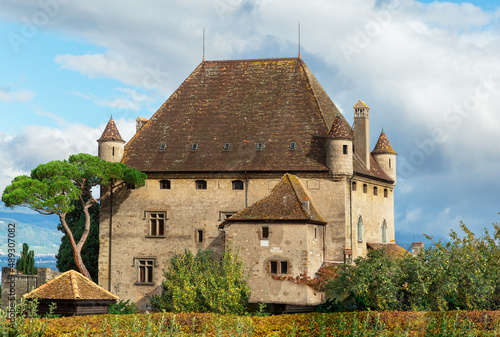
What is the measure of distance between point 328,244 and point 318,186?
368 cm

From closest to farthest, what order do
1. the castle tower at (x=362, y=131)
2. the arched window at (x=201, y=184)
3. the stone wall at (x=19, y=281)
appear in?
the stone wall at (x=19, y=281) → the arched window at (x=201, y=184) → the castle tower at (x=362, y=131)

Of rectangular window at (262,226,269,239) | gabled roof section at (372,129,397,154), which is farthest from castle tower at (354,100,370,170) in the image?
rectangular window at (262,226,269,239)

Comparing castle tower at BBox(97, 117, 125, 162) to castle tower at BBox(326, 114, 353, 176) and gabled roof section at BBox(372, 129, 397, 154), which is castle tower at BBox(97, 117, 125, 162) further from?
gabled roof section at BBox(372, 129, 397, 154)

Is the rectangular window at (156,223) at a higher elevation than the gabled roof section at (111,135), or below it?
below

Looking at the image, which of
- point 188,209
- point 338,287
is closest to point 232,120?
point 188,209

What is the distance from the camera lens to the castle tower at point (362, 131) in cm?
4681

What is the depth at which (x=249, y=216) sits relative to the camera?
39781 millimetres

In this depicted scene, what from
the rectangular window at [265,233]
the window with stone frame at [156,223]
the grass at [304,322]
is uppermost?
the window with stone frame at [156,223]

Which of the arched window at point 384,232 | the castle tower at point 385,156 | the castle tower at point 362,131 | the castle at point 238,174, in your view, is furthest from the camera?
the castle tower at point 385,156

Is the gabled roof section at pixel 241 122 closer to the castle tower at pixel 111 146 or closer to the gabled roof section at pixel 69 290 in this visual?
the castle tower at pixel 111 146

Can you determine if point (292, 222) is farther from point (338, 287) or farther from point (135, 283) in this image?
point (135, 283)

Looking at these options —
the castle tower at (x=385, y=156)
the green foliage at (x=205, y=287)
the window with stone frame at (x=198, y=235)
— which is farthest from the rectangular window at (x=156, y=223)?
the castle tower at (x=385, y=156)

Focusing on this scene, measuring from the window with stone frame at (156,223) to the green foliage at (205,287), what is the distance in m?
4.68

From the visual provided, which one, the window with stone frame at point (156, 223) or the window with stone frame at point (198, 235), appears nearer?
the window with stone frame at point (198, 235)
